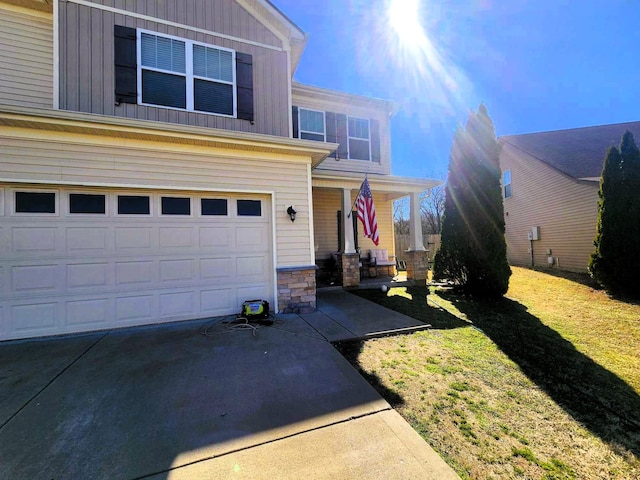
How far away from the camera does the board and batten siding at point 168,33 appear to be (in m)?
4.72

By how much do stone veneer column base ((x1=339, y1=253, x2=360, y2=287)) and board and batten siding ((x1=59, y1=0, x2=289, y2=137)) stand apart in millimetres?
3726

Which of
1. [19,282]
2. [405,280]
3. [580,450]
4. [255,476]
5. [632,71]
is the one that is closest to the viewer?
[255,476]

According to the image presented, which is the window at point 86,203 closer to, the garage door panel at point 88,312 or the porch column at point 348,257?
the garage door panel at point 88,312

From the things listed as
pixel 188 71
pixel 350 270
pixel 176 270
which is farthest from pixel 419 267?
pixel 188 71

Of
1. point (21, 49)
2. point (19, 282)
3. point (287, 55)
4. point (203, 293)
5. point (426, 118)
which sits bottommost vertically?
point (203, 293)

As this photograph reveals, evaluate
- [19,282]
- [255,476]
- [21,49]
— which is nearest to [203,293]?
[19,282]

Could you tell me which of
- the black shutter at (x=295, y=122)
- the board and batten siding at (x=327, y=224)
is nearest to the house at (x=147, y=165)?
the black shutter at (x=295, y=122)

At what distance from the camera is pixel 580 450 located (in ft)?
6.57

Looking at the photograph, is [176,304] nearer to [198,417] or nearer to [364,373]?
[198,417]

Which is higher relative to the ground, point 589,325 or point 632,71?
point 632,71

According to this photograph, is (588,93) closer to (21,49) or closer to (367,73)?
(367,73)

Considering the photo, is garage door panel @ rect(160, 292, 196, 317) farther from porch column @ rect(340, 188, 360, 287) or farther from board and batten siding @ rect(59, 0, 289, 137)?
porch column @ rect(340, 188, 360, 287)

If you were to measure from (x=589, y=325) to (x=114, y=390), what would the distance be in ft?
23.7

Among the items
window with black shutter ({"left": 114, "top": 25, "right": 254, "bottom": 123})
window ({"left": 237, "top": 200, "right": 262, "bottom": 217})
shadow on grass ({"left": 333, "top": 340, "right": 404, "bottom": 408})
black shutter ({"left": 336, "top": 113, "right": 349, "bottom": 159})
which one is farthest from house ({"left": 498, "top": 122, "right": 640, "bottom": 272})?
window with black shutter ({"left": 114, "top": 25, "right": 254, "bottom": 123})
